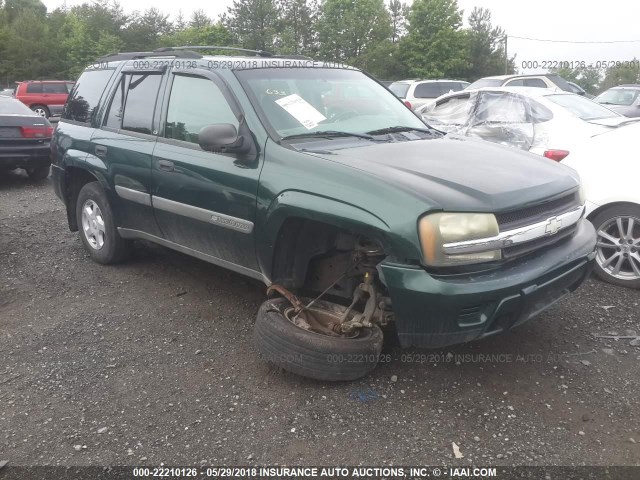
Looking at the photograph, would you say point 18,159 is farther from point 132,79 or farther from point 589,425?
point 589,425

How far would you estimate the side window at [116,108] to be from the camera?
15.1ft

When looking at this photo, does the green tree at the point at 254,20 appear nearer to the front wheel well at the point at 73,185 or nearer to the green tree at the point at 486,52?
the green tree at the point at 486,52

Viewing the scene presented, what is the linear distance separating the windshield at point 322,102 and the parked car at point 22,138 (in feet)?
21.3

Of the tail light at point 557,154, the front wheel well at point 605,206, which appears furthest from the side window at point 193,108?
the tail light at point 557,154

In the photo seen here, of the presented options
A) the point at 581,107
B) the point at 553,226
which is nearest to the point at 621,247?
the point at 553,226

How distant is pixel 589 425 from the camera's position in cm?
282

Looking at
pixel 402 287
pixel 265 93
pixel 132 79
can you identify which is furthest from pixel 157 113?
pixel 402 287

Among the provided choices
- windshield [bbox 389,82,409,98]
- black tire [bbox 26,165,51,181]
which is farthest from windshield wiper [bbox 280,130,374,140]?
windshield [bbox 389,82,409,98]

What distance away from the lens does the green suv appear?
9.11 ft

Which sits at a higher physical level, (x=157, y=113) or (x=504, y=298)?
(x=157, y=113)

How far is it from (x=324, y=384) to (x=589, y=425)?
4.53 feet

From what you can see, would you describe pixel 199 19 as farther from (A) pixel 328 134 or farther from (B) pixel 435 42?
(A) pixel 328 134

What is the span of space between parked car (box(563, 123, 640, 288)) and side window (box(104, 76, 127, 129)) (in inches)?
149

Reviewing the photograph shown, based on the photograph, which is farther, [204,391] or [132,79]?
[132,79]
